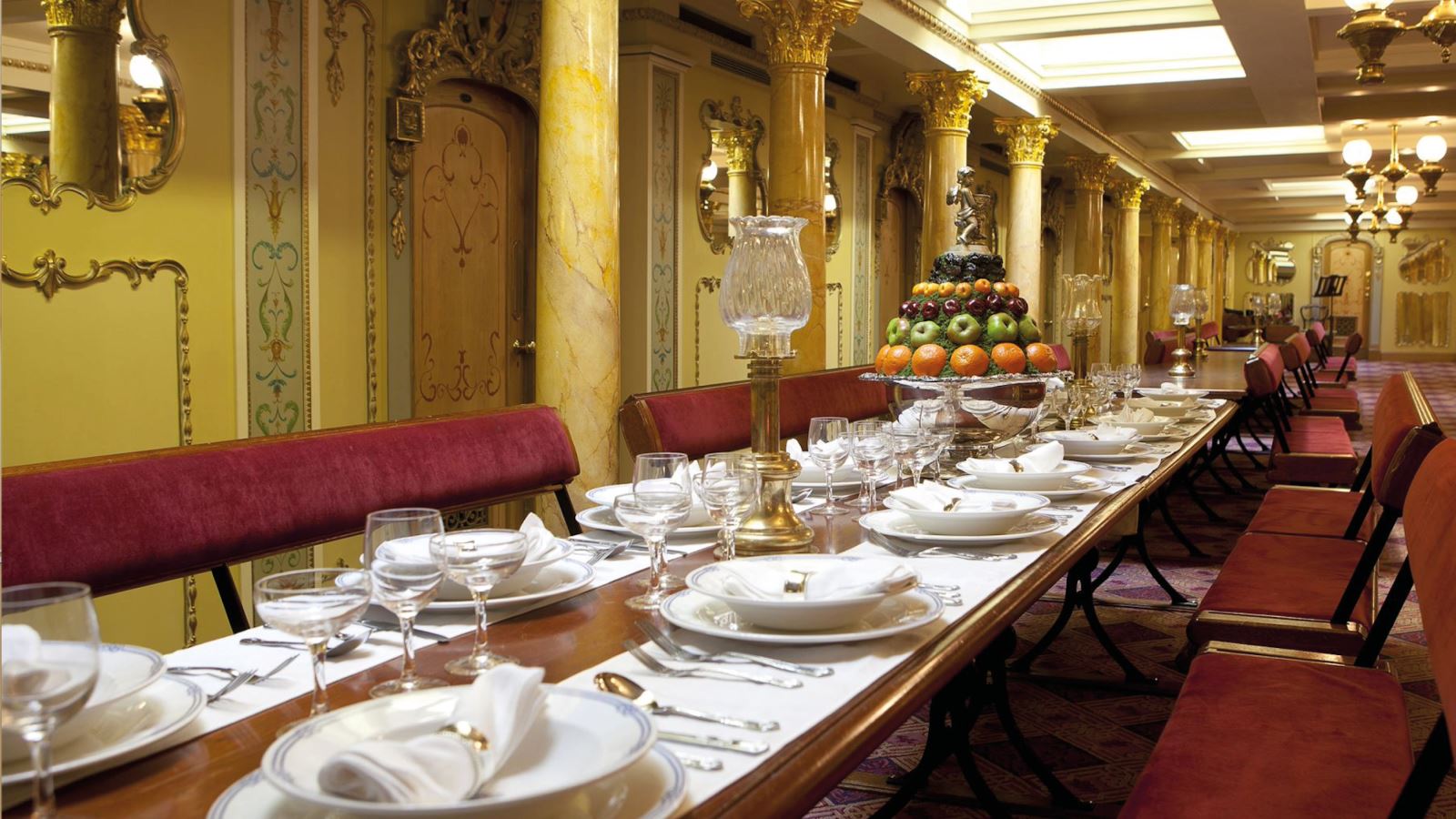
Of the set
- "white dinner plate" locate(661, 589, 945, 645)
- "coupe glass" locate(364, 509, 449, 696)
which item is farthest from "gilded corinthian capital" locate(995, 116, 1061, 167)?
"coupe glass" locate(364, 509, 449, 696)

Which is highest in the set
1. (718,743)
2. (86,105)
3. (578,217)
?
→ (86,105)

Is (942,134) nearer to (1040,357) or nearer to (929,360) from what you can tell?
(1040,357)

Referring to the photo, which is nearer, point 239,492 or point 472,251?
point 239,492

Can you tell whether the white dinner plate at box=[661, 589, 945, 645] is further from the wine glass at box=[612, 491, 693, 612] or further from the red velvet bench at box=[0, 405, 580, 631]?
the red velvet bench at box=[0, 405, 580, 631]

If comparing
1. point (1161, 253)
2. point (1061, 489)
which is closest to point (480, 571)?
point (1061, 489)

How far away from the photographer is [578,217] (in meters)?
4.35

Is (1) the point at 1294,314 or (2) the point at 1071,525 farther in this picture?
(1) the point at 1294,314

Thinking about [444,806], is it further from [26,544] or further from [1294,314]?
[1294,314]

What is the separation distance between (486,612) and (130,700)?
501mm

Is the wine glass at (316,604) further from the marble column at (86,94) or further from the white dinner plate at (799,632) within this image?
the marble column at (86,94)

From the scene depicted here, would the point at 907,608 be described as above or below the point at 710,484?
below

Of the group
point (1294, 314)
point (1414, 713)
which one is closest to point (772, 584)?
point (1414, 713)

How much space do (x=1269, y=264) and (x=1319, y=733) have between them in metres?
28.6

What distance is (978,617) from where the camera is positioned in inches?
60.9
